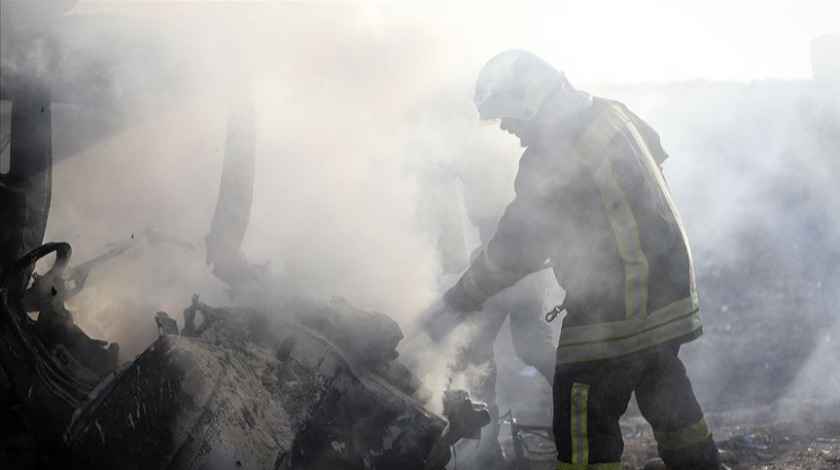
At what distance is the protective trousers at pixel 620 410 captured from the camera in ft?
8.63

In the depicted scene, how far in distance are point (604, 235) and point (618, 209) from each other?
0.13 m

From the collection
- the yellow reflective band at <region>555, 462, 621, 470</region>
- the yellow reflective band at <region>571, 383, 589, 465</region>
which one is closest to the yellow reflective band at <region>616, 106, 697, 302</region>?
the yellow reflective band at <region>571, 383, 589, 465</region>

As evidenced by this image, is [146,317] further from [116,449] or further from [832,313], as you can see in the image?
[832,313]

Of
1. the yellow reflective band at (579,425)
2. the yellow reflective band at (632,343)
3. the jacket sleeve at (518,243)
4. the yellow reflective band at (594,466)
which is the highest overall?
the jacket sleeve at (518,243)

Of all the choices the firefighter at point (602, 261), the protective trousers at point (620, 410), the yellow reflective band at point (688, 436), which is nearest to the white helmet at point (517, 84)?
the firefighter at point (602, 261)

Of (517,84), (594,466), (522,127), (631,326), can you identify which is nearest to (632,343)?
(631,326)

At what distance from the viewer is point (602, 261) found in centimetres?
281

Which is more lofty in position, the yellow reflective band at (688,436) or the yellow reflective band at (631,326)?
the yellow reflective band at (631,326)

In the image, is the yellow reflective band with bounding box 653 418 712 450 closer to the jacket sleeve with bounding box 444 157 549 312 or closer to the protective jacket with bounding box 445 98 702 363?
the protective jacket with bounding box 445 98 702 363

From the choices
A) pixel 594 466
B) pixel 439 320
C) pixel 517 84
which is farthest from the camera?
pixel 439 320

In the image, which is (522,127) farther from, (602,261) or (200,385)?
(200,385)

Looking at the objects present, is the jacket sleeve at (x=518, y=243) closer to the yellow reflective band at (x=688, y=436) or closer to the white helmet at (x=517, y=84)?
the white helmet at (x=517, y=84)

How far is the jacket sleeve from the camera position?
301 cm

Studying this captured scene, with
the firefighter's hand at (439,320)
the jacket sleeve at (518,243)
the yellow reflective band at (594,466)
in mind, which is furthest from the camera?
the firefighter's hand at (439,320)
